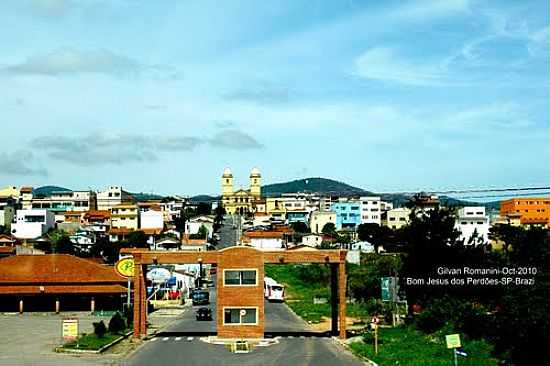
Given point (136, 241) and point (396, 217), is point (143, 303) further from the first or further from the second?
point (396, 217)

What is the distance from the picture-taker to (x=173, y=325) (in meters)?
52.8

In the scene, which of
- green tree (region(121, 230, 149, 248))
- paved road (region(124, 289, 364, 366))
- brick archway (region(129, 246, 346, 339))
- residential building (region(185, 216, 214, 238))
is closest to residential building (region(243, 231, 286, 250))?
green tree (region(121, 230, 149, 248))

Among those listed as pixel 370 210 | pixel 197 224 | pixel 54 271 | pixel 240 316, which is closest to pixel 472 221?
pixel 370 210

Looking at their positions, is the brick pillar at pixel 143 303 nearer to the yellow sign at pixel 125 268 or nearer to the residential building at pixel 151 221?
the yellow sign at pixel 125 268

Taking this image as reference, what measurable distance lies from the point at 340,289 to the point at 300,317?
16.6m

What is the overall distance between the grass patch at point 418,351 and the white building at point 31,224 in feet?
340

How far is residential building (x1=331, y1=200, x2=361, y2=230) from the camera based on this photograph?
16362 centimetres

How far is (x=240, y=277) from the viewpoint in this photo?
4316 cm

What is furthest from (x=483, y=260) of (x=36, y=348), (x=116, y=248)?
(x=116, y=248)

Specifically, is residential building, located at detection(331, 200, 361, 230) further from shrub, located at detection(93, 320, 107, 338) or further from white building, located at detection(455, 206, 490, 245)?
shrub, located at detection(93, 320, 107, 338)

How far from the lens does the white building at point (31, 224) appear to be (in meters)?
135

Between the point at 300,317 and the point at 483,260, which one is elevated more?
the point at 483,260

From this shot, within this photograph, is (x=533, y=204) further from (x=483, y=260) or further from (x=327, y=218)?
(x=483, y=260)

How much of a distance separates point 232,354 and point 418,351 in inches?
323
